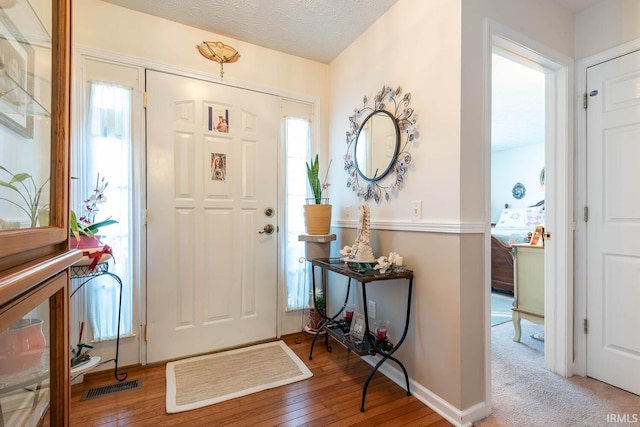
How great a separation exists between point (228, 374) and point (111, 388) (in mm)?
708

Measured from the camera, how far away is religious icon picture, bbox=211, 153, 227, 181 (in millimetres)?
2312

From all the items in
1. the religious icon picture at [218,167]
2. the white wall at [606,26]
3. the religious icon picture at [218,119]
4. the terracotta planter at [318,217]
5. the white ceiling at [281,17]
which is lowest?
the terracotta planter at [318,217]

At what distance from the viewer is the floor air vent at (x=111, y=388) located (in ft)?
5.68

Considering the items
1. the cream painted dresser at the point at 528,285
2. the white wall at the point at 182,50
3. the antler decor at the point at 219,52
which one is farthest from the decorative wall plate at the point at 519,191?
the antler decor at the point at 219,52

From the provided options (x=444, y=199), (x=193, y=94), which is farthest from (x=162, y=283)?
(x=444, y=199)

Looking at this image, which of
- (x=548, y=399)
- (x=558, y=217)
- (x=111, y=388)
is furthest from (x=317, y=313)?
(x=558, y=217)

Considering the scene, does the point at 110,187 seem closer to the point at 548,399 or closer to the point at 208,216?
the point at 208,216

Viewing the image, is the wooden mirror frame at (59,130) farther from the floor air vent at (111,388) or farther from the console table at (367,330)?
the floor air vent at (111,388)

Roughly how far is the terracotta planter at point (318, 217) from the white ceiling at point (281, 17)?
4.64 feet

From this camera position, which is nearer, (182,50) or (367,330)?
(367,330)

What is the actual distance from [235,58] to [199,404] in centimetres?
251

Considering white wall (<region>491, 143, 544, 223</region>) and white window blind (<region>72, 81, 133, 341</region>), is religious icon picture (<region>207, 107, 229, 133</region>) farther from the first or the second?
white wall (<region>491, 143, 544, 223</region>)

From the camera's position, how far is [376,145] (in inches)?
84.3

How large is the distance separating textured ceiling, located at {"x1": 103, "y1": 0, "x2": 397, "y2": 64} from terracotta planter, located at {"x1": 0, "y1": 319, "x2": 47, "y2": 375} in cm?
222
